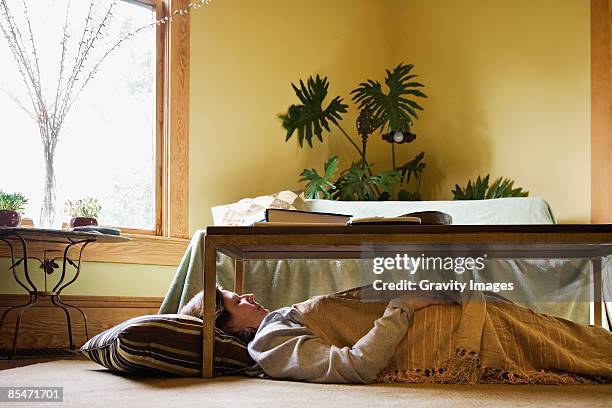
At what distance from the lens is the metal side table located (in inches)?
125

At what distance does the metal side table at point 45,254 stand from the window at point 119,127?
15 centimetres

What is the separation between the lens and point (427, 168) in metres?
5.40

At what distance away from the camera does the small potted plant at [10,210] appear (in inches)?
127

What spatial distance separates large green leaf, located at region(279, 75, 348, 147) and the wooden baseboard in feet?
4.61

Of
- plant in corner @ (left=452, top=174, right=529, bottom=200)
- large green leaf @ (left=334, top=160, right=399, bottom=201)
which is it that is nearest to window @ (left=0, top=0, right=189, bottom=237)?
large green leaf @ (left=334, top=160, right=399, bottom=201)

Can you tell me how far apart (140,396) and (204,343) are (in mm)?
421

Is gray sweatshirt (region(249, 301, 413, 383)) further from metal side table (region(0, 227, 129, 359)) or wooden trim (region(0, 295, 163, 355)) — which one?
wooden trim (region(0, 295, 163, 355))

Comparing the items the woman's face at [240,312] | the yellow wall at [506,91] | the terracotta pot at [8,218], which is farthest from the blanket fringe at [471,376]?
the yellow wall at [506,91]

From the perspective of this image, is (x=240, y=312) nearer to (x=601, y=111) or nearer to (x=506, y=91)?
(x=601, y=111)

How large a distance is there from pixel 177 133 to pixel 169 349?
7.91ft

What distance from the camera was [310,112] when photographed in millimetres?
4926

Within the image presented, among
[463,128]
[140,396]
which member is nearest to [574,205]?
[463,128]

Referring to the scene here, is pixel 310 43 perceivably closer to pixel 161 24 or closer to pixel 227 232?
pixel 161 24

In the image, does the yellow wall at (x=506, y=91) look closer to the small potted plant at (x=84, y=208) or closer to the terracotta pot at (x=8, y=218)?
the small potted plant at (x=84, y=208)
